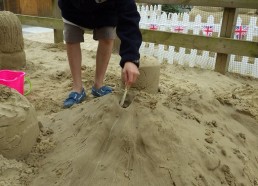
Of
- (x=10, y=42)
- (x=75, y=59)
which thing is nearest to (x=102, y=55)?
(x=75, y=59)

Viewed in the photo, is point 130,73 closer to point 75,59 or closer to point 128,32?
point 128,32

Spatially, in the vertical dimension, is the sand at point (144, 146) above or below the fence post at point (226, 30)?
below

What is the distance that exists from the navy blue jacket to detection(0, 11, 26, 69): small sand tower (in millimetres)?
1254

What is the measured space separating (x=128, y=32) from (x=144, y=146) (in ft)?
2.22

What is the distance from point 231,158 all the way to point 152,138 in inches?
19.2

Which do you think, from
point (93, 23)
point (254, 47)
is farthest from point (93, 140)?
point (254, 47)

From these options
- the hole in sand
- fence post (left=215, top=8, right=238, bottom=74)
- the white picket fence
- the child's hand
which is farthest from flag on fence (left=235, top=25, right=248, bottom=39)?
the child's hand

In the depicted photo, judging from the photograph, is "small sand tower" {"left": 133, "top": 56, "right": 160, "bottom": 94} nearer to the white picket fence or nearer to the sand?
the sand

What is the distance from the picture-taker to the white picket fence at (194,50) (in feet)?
13.3

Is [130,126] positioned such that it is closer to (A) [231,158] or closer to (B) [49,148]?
(B) [49,148]

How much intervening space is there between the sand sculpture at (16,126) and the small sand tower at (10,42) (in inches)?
76.9

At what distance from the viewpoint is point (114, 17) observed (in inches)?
97.8

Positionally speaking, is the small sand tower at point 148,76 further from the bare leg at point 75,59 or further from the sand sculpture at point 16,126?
the sand sculpture at point 16,126

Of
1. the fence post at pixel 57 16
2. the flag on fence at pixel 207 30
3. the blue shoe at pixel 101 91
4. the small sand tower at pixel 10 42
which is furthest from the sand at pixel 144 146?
the fence post at pixel 57 16
